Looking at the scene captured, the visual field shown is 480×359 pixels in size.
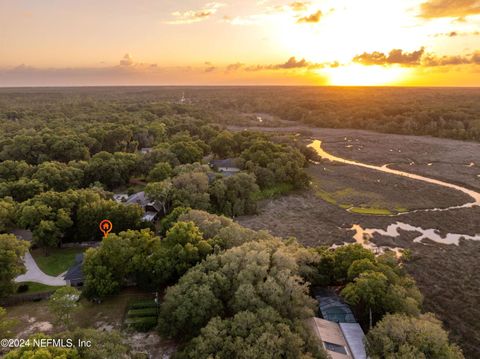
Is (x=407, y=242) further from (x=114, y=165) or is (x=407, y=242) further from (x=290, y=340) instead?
(x=114, y=165)

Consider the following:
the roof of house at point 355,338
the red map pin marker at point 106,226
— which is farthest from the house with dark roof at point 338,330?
the red map pin marker at point 106,226

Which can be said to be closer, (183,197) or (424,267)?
(424,267)

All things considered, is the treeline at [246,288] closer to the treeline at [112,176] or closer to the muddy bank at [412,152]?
the treeline at [112,176]

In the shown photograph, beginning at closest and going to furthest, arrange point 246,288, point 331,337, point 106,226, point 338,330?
point 246,288
point 331,337
point 338,330
point 106,226

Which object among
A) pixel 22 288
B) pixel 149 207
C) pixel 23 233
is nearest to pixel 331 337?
pixel 22 288

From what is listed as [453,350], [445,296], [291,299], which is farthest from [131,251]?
[445,296]

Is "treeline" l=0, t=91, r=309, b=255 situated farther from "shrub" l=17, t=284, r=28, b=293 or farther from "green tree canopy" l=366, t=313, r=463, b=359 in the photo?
"green tree canopy" l=366, t=313, r=463, b=359

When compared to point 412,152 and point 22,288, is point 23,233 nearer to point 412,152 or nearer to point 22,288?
point 22,288
